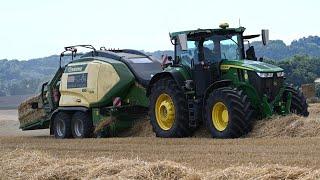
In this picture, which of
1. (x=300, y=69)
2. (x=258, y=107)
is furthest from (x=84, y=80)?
(x=300, y=69)

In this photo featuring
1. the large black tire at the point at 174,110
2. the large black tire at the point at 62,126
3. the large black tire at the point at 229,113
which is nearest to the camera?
the large black tire at the point at 229,113

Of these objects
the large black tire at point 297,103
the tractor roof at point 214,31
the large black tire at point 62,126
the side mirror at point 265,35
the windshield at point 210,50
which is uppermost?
the tractor roof at point 214,31

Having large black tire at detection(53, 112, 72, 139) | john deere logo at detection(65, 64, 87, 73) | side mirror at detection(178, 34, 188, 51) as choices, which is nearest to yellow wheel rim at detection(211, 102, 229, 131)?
side mirror at detection(178, 34, 188, 51)

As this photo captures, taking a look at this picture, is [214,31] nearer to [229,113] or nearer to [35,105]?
[229,113]

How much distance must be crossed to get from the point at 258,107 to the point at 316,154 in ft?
13.9

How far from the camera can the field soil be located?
760 centimetres

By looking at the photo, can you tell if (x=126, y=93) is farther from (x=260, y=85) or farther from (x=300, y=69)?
(x=300, y=69)

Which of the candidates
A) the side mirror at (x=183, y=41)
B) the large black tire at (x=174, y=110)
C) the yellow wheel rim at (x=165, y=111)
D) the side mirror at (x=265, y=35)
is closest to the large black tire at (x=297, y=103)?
the side mirror at (x=265, y=35)

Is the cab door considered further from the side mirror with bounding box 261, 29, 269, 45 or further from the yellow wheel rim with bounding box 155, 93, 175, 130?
the side mirror with bounding box 261, 29, 269, 45

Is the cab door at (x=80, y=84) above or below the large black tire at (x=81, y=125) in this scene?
above

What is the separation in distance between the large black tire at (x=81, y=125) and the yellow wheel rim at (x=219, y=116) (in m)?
4.72

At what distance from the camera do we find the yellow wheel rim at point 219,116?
13.4 metres

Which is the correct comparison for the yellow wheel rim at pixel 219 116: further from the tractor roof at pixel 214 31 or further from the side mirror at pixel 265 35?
the side mirror at pixel 265 35

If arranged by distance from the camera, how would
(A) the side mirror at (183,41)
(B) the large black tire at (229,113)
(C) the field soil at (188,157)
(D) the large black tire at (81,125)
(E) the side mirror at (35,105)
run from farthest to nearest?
(E) the side mirror at (35,105) < (D) the large black tire at (81,125) < (A) the side mirror at (183,41) < (B) the large black tire at (229,113) < (C) the field soil at (188,157)
